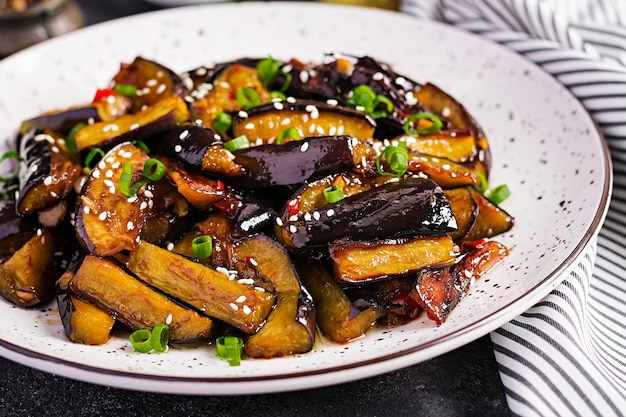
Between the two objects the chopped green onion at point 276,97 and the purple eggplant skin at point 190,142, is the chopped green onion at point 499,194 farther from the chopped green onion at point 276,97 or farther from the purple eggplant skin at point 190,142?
the purple eggplant skin at point 190,142

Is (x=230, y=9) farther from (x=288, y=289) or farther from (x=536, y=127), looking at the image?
(x=288, y=289)

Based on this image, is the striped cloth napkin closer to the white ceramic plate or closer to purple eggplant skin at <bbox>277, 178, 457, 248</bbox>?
the white ceramic plate

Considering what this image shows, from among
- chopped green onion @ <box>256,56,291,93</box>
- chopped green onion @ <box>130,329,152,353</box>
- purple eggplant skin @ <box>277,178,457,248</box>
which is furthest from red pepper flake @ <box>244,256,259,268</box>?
chopped green onion @ <box>256,56,291,93</box>

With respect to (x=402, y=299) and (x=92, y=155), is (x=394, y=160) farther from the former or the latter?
(x=92, y=155)

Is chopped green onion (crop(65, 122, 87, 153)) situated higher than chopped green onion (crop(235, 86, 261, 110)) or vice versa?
chopped green onion (crop(235, 86, 261, 110))

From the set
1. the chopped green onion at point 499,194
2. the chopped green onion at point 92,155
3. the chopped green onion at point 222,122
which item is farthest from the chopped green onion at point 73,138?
the chopped green onion at point 499,194

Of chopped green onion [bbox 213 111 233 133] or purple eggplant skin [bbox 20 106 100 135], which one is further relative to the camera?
purple eggplant skin [bbox 20 106 100 135]

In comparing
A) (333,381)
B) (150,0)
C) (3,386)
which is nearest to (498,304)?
(333,381)
